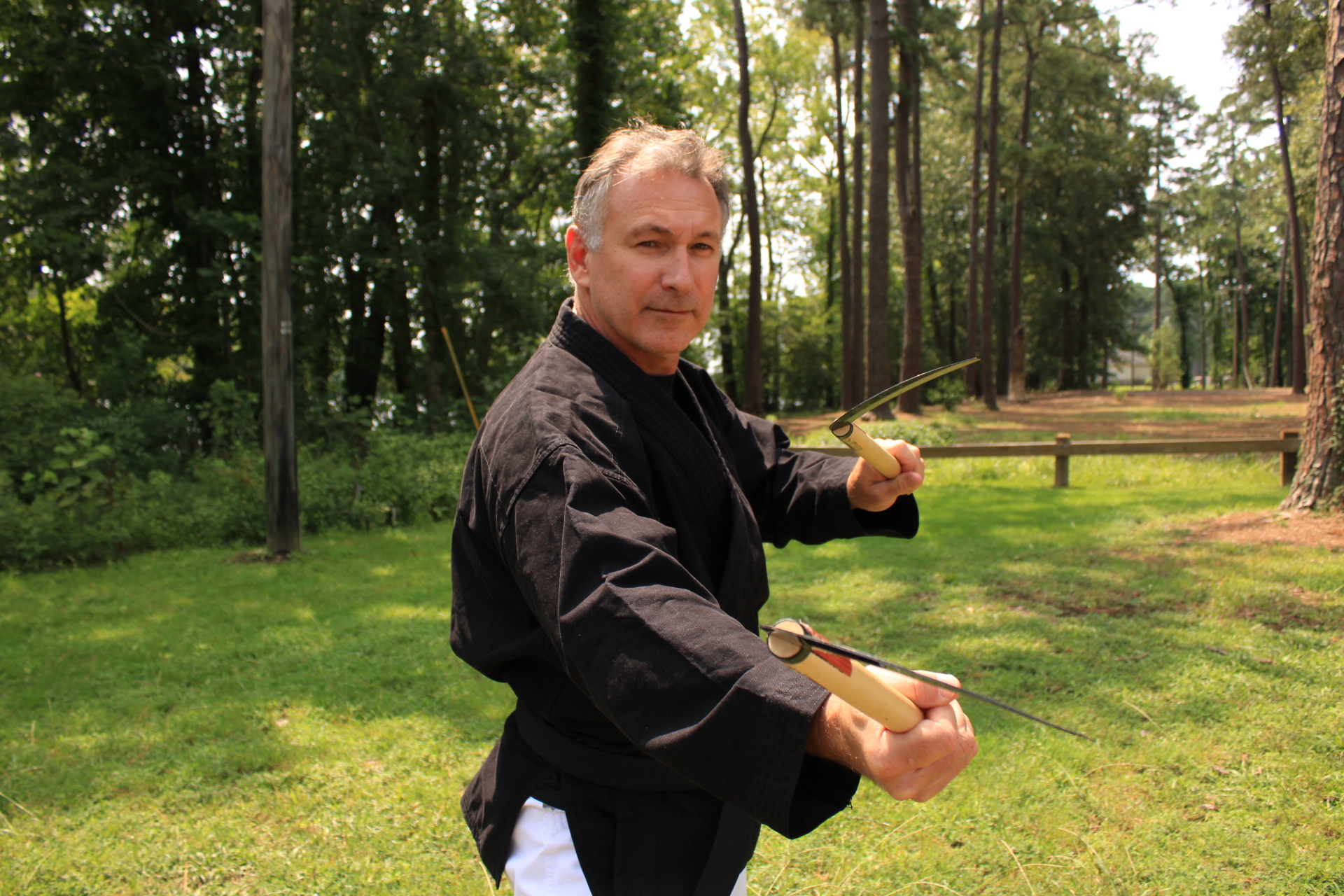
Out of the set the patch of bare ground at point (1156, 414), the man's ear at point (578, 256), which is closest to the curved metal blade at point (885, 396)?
the man's ear at point (578, 256)

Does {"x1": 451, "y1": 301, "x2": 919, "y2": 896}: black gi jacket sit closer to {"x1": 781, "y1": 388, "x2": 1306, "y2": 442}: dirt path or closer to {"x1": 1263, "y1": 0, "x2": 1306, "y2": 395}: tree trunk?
{"x1": 781, "y1": 388, "x2": 1306, "y2": 442}: dirt path

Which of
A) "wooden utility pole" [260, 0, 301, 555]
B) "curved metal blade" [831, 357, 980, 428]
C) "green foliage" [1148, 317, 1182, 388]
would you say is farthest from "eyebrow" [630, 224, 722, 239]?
"green foliage" [1148, 317, 1182, 388]

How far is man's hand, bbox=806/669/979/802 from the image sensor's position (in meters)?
0.95

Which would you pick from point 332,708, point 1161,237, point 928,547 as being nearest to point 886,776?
point 332,708

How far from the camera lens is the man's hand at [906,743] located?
954mm

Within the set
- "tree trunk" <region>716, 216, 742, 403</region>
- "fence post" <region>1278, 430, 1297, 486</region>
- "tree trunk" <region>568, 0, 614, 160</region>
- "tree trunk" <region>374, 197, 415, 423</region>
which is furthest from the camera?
"tree trunk" <region>716, 216, 742, 403</region>

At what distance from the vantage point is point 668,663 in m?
1.08

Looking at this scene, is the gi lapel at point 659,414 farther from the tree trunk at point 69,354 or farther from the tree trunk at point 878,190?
the tree trunk at point 69,354

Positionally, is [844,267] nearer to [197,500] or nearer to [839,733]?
[197,500]

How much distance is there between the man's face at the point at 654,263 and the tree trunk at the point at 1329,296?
7.57 meters

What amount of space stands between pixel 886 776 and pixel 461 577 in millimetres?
949

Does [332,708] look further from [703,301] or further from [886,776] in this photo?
[886,776]

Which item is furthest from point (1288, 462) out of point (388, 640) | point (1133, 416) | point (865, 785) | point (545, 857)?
point (1133, 416)

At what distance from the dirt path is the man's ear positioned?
16.4 meters
